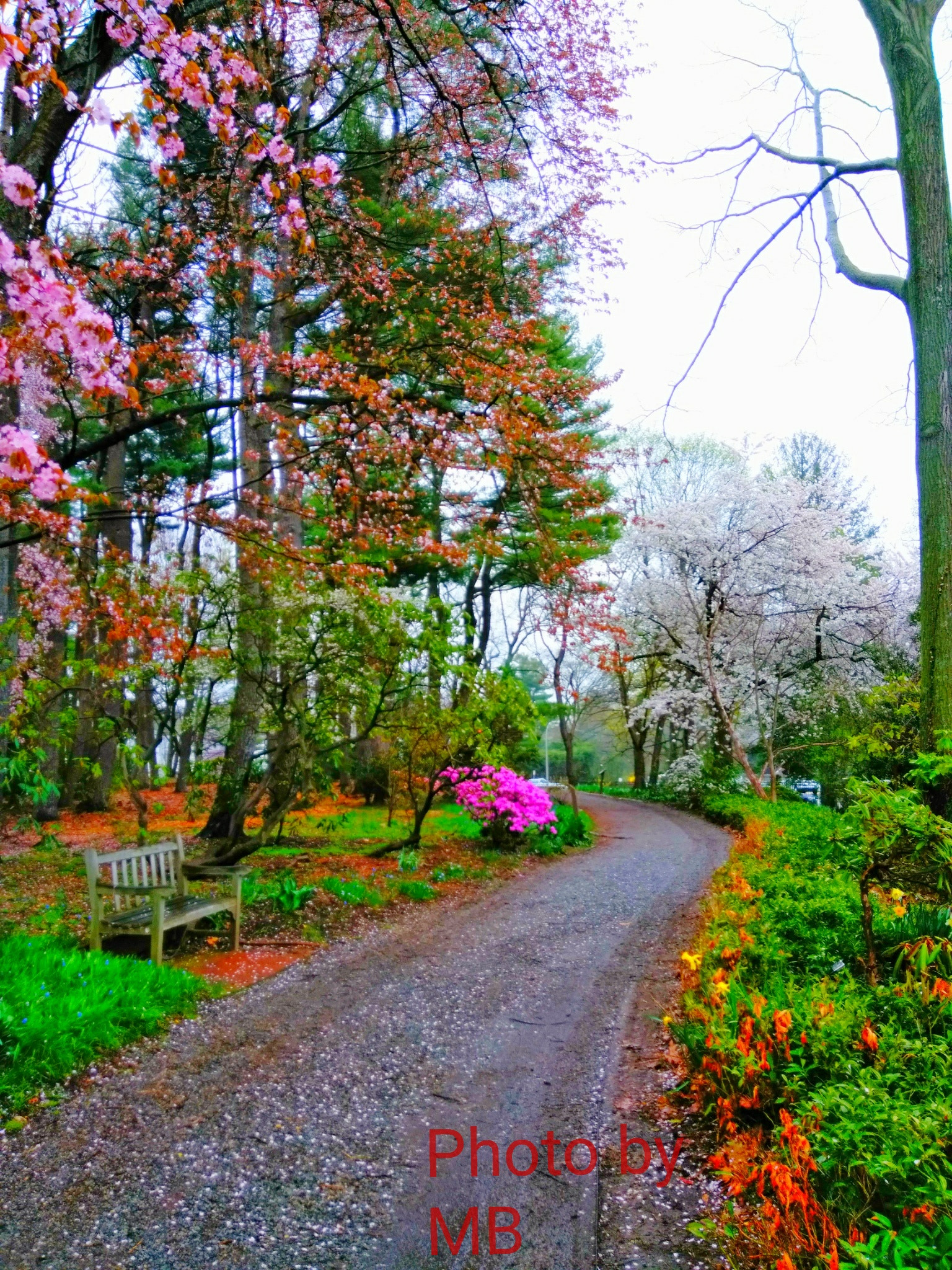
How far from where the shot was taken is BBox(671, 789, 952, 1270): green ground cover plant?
193cm

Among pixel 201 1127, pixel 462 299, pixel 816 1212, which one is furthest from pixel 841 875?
pixel 462 299

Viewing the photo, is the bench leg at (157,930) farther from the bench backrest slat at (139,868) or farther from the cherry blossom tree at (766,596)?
the cherry blossom tree at (766,596)

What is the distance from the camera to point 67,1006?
374 cm

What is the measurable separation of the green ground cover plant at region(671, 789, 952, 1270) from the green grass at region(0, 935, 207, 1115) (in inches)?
106

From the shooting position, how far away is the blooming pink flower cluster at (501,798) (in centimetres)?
1040

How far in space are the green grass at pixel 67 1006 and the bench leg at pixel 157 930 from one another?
79 millimetres

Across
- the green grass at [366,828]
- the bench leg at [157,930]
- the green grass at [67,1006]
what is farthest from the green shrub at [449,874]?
the green grass at [67,1006]

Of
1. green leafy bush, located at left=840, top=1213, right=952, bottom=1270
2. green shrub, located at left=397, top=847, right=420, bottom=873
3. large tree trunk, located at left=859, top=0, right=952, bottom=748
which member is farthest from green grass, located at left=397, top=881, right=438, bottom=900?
green leafy bush, located at left=840, top=1213, right=952, bottom=1270

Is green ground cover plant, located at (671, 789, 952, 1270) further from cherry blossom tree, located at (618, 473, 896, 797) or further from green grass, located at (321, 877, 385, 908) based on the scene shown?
cherry blossom tree, located at (618, 473, 896, 797)

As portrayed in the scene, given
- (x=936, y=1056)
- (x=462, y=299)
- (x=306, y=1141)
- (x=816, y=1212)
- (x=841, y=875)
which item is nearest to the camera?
(x=816, y=1212)

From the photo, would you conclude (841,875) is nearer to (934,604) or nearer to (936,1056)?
(936,1056)

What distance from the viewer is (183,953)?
5.36 meters

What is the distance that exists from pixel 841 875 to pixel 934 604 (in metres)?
2.25

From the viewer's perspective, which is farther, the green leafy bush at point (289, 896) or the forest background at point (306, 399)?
the green leafy bush at point (289, 896)
